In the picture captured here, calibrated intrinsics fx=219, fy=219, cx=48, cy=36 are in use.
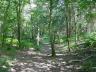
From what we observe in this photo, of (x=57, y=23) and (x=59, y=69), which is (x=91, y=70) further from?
(x=57, y=23)

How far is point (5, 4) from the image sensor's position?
75.8 feet

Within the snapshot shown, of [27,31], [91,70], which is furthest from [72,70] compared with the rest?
[27,31]

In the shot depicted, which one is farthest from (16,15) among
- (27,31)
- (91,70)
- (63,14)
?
(27,31)

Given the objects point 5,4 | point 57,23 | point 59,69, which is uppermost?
point 5,4

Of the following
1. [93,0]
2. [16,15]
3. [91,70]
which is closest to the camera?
[91,70]

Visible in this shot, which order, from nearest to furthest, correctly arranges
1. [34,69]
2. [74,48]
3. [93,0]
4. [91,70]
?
1. [91,70]
2. [93,0]
3. [34,69]
4. [74,48]

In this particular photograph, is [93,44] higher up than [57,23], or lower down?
lower down

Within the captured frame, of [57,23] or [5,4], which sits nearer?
[57,23]

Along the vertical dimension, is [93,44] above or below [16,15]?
below

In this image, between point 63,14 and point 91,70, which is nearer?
point 91,70

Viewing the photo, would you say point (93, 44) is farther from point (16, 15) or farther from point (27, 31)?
point (27, 31)

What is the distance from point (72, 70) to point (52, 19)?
7.71 metres

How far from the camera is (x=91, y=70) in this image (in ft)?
39.4

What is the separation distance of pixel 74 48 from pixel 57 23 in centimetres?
578
